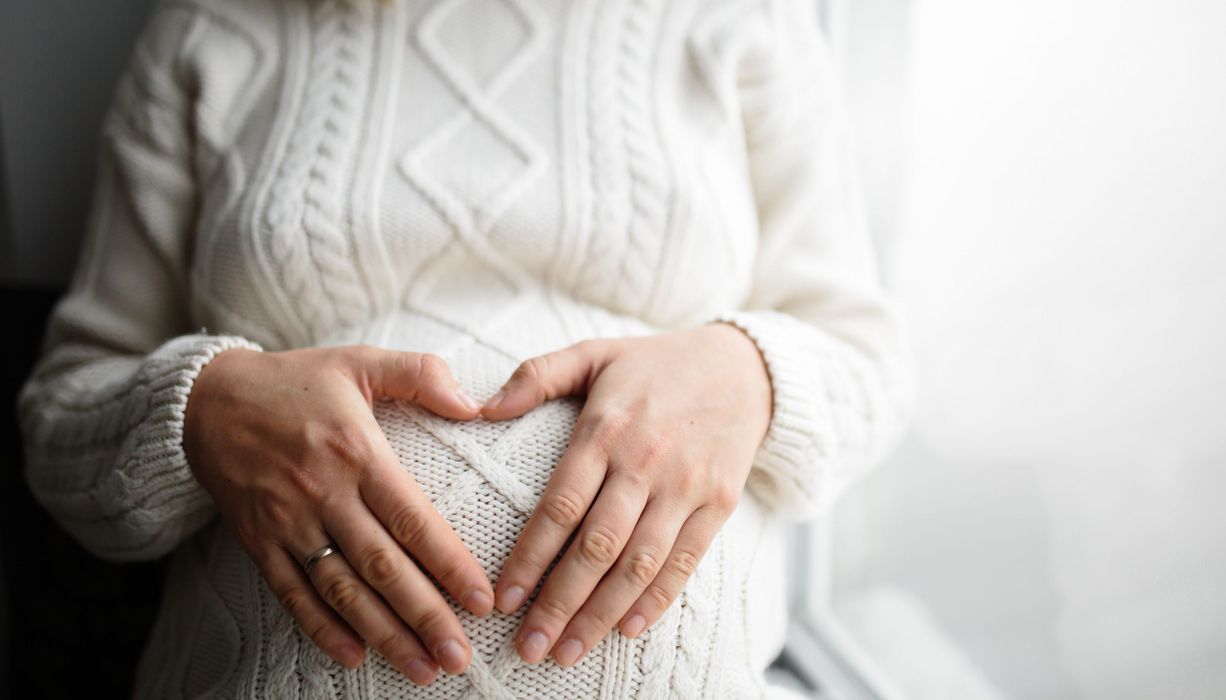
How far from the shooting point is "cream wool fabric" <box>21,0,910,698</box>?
0.77 m

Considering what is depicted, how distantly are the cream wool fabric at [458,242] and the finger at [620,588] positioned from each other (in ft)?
0.24

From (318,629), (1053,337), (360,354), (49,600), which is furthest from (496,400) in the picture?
(49,600)

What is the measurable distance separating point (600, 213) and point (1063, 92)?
49 centimetres

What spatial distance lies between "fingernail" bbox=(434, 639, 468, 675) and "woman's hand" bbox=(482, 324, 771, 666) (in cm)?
4

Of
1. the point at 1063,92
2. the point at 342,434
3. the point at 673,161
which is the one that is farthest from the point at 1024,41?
the point at 342,434

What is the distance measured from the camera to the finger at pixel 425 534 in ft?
2.07

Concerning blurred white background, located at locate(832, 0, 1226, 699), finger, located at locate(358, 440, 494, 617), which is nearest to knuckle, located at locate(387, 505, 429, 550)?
finger, located at locate(358, 440, 494, 617)

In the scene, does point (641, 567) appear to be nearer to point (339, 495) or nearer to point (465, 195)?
point (339, 495)

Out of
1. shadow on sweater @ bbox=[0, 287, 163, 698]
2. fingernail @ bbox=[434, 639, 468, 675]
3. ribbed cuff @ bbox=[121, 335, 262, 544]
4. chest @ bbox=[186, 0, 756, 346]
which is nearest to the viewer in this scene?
fingernail @ bbox=[434, 639, 468, 675]

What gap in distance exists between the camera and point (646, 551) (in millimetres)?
659

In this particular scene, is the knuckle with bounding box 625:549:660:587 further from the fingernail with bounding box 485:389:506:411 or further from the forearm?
the forearm

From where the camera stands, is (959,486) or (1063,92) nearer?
(1063,92)

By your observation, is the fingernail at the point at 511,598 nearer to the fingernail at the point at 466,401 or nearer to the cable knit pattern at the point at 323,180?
the fingernail at the point at 466,401

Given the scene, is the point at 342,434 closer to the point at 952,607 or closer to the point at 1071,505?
the point at 1071,505
